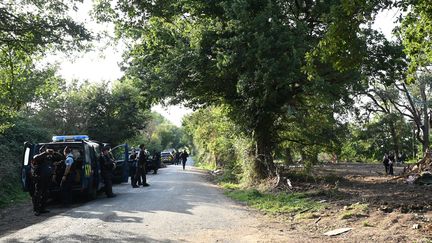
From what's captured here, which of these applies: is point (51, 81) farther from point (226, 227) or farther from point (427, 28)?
point (427, 28)

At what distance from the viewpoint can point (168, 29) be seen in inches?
726

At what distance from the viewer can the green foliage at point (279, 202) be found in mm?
12312

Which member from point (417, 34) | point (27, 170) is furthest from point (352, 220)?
point (27, 170)

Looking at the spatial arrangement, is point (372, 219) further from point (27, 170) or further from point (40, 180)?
point (27, 170)

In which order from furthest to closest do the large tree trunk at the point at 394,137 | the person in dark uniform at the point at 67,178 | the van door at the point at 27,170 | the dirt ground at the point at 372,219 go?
the large tree trunk at the point at 394,137 < the person in dark uniform at the point at 67,178 < the van door at the point at 27,170 < the dirt ground at the point at 372,219

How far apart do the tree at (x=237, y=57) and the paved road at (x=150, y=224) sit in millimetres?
5142

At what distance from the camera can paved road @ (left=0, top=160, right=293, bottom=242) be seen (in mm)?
8328

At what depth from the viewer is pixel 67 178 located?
13281mm

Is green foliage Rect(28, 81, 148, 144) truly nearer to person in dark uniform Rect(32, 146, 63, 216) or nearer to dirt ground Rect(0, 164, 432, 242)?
dirt ground Rect(0, 164, 432, 242)

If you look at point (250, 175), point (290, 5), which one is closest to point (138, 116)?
point (250, 175)

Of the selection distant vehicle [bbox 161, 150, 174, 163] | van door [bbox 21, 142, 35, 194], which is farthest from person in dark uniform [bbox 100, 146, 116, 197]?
distant vehicle [bbox 161, 150, 174, 163]

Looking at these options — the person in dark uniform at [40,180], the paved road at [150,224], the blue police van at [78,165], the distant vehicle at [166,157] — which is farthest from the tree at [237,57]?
the distant vehicle at [166,157]

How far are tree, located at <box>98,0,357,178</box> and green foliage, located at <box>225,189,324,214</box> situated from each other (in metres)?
3.21

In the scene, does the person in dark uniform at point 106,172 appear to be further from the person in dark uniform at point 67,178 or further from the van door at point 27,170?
the van door at point 27,170
